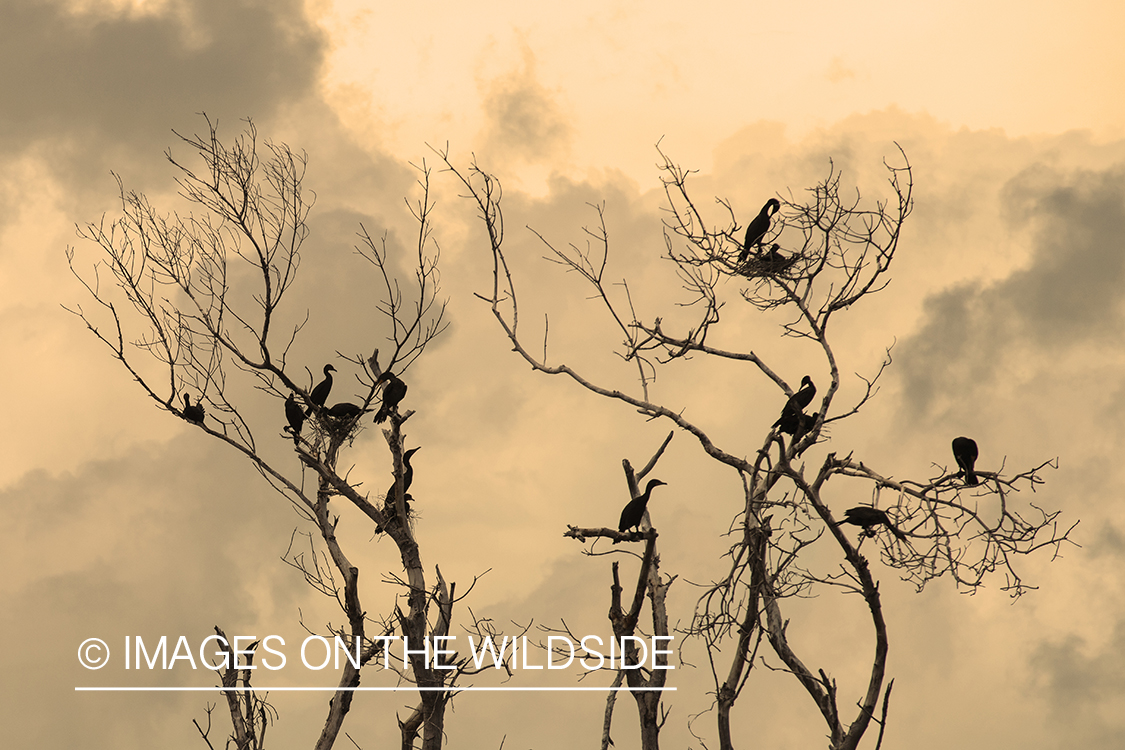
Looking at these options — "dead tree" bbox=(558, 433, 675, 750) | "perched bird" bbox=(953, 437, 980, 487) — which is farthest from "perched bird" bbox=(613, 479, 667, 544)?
"perched bird" bbox=(953, 437, 980, 487)

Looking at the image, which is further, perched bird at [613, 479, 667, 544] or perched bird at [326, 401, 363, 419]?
perched bird at [326, 401, 363, 419]

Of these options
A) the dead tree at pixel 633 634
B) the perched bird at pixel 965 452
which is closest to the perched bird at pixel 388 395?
the dead tree at pixel 633 634

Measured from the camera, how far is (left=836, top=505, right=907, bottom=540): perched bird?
8102 mm

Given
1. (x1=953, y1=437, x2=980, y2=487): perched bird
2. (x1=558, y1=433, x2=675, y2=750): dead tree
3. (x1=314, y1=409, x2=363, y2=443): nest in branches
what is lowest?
(x1=558, y1=433, x2=675, y2=750): dead tree

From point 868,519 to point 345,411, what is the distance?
5.47 metres

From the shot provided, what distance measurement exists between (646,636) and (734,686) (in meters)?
1.34

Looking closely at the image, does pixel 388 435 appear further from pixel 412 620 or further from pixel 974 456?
pixel 974 456

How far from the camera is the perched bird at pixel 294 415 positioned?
36.7ft

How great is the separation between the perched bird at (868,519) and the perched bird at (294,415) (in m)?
5.77

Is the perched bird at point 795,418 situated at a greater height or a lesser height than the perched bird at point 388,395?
lesser

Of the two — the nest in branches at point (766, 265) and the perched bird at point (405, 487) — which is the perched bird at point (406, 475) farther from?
Answer: the nest in branches at point (766, 265)

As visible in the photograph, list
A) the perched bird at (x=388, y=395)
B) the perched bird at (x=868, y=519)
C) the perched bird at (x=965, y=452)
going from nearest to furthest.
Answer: the perched bird at (x=868, y=519), the perched bird at (x=965, y=452), the perched bird at (x=388, y=395)

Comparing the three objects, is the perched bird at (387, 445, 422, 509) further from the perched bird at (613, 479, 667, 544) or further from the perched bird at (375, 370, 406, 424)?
the perched bird at (613, 479, 667, 544)

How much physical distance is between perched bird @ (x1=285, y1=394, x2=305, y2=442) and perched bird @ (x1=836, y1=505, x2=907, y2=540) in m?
5.77
